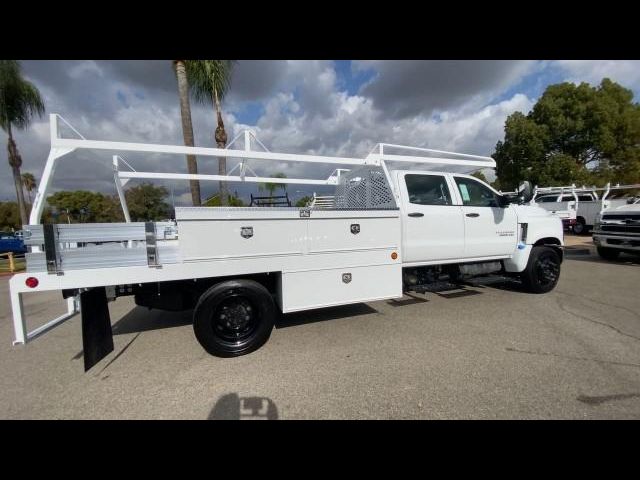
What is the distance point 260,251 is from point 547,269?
17.4 feet

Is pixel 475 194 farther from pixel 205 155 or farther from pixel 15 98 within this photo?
pixel 15 98

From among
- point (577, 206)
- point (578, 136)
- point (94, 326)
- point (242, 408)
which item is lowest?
point (242, 408)

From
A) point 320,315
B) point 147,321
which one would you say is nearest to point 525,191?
point 320,315

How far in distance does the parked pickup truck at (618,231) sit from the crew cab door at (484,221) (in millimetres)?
5609

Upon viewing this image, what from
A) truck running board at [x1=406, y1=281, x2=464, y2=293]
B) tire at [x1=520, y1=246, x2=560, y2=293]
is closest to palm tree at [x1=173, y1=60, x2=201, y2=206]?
truck running board at [x1=406, y1=281, x2=464, y2=293]

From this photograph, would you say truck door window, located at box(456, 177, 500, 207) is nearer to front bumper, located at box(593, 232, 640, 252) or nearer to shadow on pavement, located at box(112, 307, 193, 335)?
shadow on pavement, located at box(112, 307, 193, 335)

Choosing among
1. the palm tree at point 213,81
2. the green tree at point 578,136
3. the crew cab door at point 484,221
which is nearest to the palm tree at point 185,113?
the palm tree at point 213,81

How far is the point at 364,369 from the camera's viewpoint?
307cm

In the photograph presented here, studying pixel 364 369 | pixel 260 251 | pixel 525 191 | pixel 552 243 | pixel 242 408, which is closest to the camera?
pixel 242 408

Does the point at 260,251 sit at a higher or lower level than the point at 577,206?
lower

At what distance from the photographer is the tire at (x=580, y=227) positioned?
54.0 ft

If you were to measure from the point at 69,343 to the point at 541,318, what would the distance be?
21.3ft
